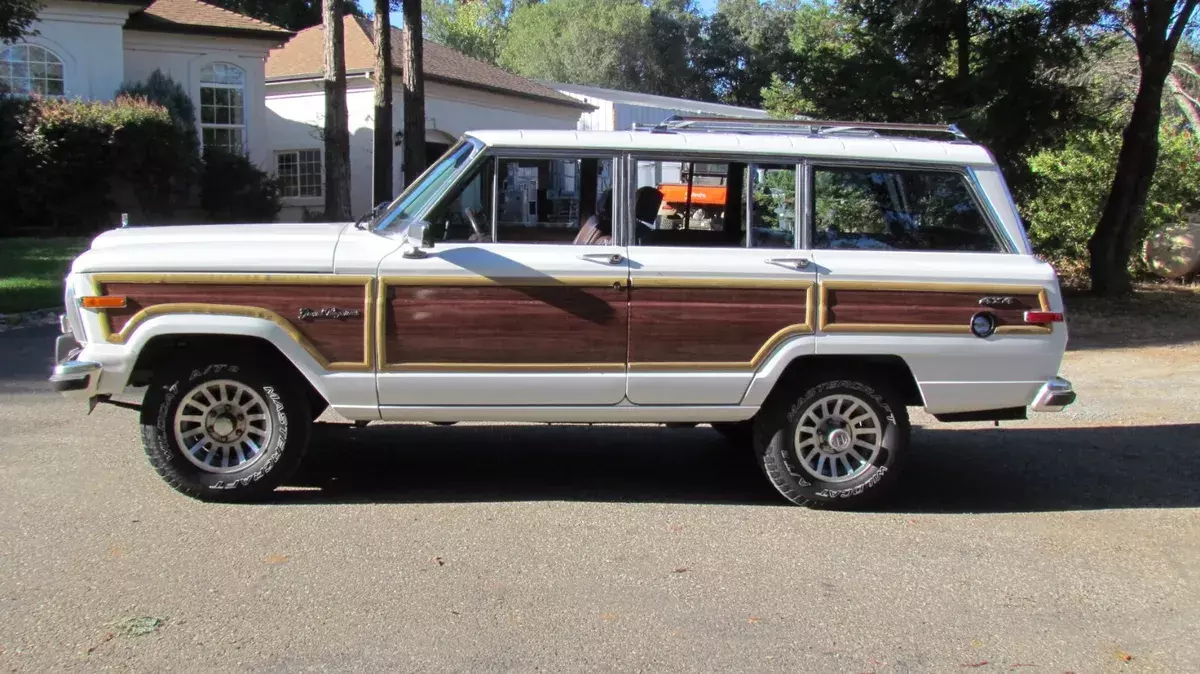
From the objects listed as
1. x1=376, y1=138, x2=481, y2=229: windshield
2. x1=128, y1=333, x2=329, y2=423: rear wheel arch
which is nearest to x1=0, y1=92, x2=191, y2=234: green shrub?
x1=128, y1=333, x2=329, y2=423: rear wheel arch

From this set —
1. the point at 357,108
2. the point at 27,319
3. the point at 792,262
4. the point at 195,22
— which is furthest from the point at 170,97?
the point at 792,262

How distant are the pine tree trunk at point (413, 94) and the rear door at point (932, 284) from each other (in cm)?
1051

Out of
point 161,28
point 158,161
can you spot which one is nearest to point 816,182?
point 158,161

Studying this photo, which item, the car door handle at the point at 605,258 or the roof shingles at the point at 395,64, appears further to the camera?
the roof shingles at the point at 395,64

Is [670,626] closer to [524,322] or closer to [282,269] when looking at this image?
[524,322]

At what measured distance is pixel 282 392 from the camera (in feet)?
18.8

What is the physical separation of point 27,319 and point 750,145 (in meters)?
9.74

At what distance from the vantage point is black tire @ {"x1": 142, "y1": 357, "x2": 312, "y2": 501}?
5.67 m

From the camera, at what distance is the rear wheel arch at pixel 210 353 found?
5.70 meters

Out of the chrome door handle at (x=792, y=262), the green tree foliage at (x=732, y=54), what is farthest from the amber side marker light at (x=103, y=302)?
the green tree foliage at (x=732, y=54)

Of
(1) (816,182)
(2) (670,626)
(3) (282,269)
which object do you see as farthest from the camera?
(1) (816,182)

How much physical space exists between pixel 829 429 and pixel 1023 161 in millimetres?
10766

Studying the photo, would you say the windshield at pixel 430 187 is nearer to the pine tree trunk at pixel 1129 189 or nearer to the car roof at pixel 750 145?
the car roof at pixel 750 145

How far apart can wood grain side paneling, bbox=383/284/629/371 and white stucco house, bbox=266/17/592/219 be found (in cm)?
2145
